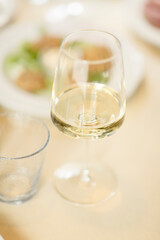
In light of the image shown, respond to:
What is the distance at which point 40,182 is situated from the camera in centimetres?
73

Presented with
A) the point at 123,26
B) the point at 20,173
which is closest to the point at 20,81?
the point at 20,173

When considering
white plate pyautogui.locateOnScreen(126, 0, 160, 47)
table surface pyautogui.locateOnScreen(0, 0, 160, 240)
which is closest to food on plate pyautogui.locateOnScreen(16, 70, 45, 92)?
table surface pyautogui.locateOnScreen(0, 0, 160, 240)

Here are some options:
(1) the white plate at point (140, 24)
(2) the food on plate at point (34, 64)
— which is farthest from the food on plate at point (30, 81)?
(1) the white plate at point (140, 24)

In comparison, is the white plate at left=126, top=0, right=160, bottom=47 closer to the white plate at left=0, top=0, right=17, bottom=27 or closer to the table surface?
the table surface

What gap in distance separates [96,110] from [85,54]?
16.7 inches

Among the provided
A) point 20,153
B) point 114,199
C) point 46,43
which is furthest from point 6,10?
point 114,199

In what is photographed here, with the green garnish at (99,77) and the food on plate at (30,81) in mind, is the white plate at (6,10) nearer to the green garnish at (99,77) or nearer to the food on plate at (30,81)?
the food on plate at (30,81)

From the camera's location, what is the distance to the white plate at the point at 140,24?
115 cm

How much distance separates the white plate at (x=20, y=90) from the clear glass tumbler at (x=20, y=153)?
4.8 inches

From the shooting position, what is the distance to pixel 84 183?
2.46 ft

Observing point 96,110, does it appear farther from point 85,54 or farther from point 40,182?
point 85,54

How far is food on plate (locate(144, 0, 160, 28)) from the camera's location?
1200 mm

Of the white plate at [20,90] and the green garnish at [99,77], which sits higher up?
the green garnish at [99,77]

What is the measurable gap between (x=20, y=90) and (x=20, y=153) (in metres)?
0.25
